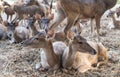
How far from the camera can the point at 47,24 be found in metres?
5.63

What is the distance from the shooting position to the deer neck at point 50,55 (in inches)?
176

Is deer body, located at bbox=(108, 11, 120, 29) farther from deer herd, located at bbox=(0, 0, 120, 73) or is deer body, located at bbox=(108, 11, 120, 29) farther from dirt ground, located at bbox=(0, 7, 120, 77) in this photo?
deer herd, located at bbox=(0, 0, 120, 73)

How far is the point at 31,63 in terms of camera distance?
493 centimetres

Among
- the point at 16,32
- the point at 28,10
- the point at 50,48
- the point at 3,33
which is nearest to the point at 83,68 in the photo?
the point at 50,48

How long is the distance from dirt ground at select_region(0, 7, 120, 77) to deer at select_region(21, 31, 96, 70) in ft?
0.45

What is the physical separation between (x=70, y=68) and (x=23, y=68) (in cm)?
72

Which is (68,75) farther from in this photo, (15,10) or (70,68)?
(15,10)

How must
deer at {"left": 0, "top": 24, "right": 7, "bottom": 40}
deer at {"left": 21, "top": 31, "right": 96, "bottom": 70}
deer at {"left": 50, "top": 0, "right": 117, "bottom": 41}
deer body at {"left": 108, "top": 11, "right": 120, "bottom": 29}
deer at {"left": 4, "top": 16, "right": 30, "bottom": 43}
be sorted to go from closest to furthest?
deer at {"left": 21, "top": 31, "right": 96, "bottom": 70}
deer at {"left": 50, "top": 0, "right": 117, "bottom": 41}
deer at {"left": 4, "top": 16, "right": 30, "bottom": 43}
deer at {"left": 0, "top": 24, "right": 7, "bottom": 40}
deer body at {"left": 108, "top": 11, "right": 120, "bottom": 29}

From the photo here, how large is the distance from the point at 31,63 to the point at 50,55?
21.3 inches

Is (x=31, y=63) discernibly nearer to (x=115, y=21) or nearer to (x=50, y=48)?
(x=50, y=48)

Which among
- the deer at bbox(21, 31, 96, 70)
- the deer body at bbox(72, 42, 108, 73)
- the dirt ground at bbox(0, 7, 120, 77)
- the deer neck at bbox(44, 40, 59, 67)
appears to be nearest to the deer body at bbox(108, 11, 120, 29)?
the dirt ground at bbox(0, 7, 120, 77)

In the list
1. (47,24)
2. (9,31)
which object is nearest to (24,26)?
(9,31)

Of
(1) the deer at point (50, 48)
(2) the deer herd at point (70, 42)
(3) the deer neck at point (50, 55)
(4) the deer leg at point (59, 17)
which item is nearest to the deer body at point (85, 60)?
(2) the deer herd at point (70, 42)

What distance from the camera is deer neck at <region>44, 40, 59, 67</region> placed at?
4.47 metres
